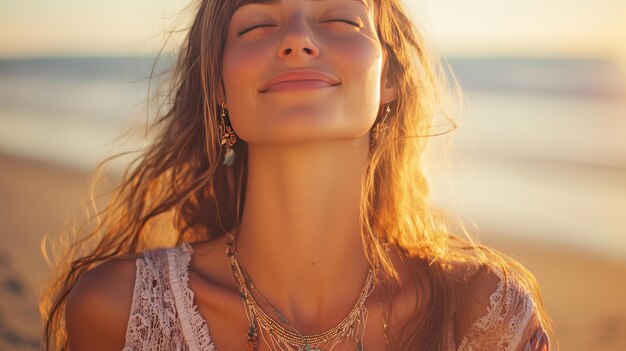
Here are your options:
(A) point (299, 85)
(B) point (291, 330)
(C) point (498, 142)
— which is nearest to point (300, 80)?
(A) point (299, 85)

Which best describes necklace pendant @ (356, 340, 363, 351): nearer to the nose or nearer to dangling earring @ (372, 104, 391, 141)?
dangling earring @ (372, 104, 391, 141)

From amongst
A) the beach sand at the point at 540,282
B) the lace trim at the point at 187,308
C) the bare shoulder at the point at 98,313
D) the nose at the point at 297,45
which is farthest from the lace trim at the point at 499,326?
the beach sand at the point at 540,282

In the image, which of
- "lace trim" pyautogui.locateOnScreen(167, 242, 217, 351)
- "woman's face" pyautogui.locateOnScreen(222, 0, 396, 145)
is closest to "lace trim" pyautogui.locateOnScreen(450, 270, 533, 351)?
"woman's face" pyautogui.locateOnScreen(222, 0, 396, 145)

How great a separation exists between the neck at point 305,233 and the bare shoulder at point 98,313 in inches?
18.9

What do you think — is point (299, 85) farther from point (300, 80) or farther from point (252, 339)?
point (252, 339)

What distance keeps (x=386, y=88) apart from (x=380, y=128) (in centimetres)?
16

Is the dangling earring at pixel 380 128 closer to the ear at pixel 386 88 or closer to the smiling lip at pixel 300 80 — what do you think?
the ear at pixel 386 88

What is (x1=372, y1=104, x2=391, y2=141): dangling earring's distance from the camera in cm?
333

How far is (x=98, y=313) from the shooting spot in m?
3.03

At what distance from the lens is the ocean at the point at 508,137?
21.4 feet

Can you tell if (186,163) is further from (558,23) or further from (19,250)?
(558,23)

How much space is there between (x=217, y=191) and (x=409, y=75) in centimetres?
90

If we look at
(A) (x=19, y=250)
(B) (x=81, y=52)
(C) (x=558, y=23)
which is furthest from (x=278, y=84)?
(B) (x=81, y=52)

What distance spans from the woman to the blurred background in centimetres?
44
